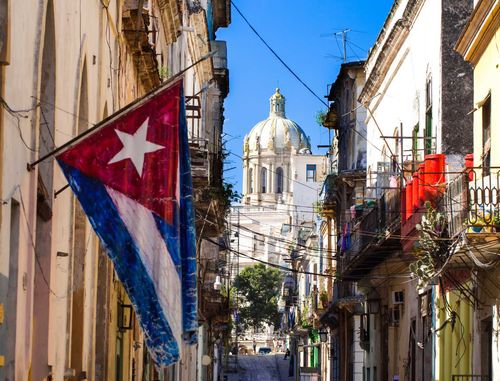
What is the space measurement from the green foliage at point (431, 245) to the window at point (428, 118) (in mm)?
4969

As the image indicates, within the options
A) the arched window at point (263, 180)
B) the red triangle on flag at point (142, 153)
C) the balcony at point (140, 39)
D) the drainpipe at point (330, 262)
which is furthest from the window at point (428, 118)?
the arched window at point (263, 180)

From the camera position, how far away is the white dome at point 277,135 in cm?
15188

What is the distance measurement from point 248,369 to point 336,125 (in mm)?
45754

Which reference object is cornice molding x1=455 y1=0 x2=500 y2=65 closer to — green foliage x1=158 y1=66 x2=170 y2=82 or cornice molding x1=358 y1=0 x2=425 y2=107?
green foliage x1=158 y1=66 x2=170 y2=82

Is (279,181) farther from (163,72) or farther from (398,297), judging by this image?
(163,72)

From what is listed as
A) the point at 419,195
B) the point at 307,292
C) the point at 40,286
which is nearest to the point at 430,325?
the point at 419,195

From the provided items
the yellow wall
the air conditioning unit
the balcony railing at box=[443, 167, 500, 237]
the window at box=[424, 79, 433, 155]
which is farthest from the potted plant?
the balcony railing at box=[443, 167, 500, 237]

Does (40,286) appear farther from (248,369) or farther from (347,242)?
(248,369)

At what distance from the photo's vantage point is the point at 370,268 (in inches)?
1221

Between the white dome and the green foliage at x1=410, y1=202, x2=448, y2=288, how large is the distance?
12927 cm

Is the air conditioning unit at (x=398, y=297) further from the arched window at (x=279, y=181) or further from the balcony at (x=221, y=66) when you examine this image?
the arched window at (x=279, y=181)

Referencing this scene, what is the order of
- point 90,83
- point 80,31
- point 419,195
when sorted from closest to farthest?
1. point 80,31
2. point 90,83
3. point 419,195

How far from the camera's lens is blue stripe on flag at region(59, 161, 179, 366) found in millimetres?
9281

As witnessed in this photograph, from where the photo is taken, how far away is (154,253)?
31.6 feet
